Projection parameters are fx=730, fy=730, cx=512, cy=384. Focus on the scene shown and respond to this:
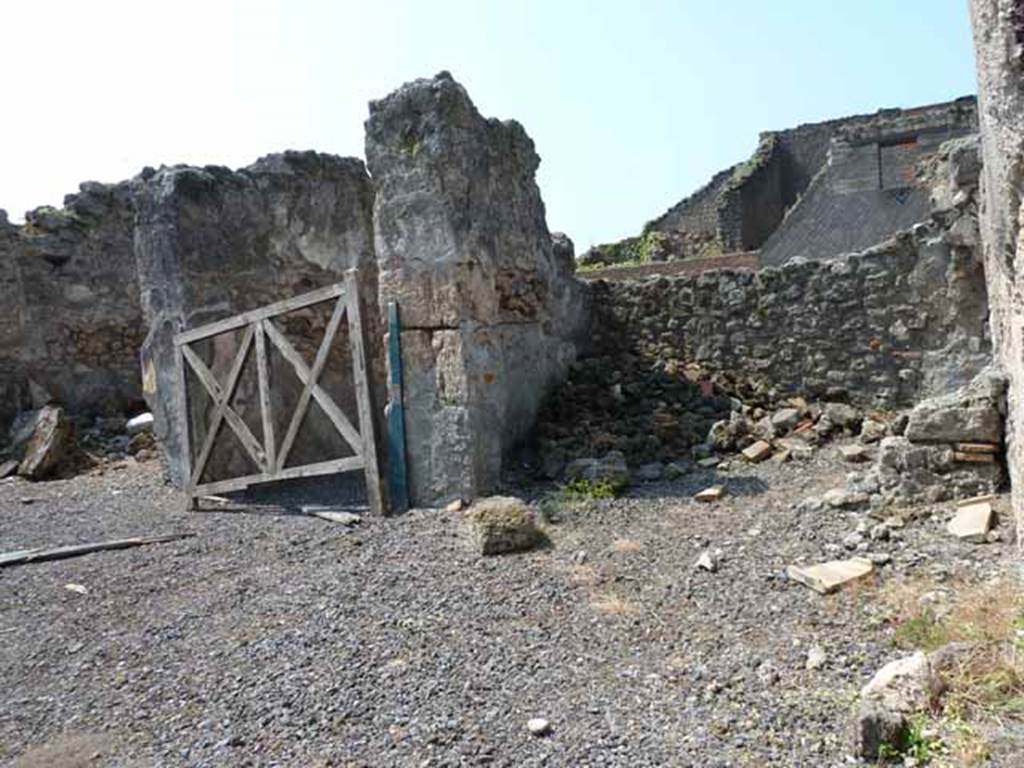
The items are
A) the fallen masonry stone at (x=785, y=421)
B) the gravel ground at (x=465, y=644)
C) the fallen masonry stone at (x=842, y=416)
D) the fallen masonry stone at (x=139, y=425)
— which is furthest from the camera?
the fallen masonry stone at (x=139, y=425)

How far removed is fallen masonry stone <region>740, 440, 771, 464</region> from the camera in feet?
20.0

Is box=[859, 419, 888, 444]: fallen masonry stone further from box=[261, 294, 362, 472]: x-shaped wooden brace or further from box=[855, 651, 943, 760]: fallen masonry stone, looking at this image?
box=[261, 294, 362, 472]: x-shaped wooden brace

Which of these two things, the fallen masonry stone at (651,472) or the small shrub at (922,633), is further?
the fallen masonry stone at (651,472)

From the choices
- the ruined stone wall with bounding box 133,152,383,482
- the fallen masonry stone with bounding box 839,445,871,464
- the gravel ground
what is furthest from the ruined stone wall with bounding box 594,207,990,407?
the ruined stone wall with bounding box 133,152,383,482

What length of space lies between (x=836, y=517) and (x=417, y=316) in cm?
334

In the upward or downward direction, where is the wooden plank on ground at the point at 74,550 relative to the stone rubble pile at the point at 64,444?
downward

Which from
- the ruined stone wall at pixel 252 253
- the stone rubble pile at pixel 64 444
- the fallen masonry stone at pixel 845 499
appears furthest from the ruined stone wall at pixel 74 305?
the fallen masonry stone at pixel 845 499

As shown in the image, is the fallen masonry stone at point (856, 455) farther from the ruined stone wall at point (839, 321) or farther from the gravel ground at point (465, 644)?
the ruined stone wall at point (839, 321)

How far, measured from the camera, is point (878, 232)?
15.5 meters

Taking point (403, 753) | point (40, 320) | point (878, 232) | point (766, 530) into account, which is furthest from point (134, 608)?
point (878, 232)

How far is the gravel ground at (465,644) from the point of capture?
103 inches

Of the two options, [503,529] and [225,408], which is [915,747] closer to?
[503,529]

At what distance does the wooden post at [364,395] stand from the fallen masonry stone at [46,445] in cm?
584

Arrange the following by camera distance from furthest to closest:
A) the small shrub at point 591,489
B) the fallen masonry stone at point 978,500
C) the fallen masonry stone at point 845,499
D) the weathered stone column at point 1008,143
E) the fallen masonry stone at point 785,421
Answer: the fallen masonry stone at point 785,421
the small shrub at point 591,489
the fallen masonry stone at point 845,499
the fallen masonry stone at point 978,500
the weathered stone column at point 1008,143
